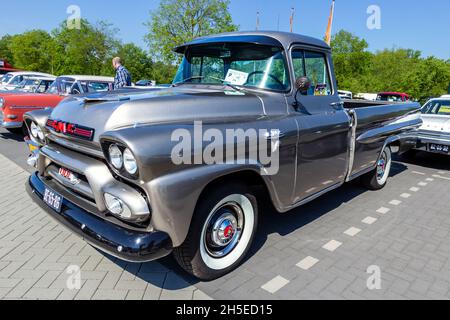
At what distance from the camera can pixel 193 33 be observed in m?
30.0

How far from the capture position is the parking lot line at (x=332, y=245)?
3.37 meters

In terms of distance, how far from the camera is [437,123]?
7.14 m

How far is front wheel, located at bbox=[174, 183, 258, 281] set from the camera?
2.47 metres

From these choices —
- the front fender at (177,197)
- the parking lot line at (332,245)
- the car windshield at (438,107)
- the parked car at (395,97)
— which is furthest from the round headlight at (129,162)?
the parked car at (395,97)

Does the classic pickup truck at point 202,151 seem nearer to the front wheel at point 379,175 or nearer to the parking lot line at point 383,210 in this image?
the parking lot line at point 383,210

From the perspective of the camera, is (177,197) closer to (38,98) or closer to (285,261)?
(285,261)

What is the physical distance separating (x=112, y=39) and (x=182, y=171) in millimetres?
40634

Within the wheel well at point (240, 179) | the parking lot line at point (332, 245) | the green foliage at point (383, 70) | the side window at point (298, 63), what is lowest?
the parking lot line at point (332, 245)

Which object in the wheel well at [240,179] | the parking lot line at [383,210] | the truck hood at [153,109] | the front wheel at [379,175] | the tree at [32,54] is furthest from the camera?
the tree at [32,54]

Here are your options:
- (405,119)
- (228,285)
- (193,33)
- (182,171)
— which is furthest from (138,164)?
(193,33)

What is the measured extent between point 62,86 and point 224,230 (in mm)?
8141

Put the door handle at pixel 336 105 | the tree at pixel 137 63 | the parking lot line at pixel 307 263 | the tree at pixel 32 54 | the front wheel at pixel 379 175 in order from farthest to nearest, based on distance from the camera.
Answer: the tree at pixel 137 63, the tree at pixel 32 54, the front wheel at pixel 379 175, the door handle at pixel 336 105, the parking lot line at pixel 307 263
